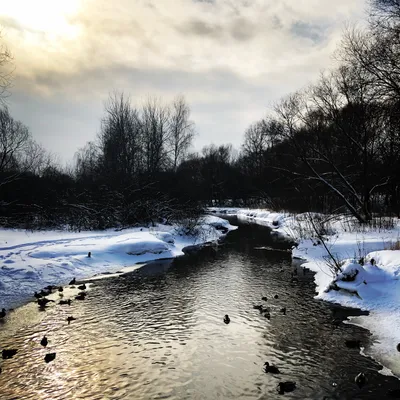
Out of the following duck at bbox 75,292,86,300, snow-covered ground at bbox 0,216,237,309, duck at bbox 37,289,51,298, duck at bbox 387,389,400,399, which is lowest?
duck at bbox 387,389,400,399

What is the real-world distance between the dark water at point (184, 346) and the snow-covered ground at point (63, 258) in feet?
5.49

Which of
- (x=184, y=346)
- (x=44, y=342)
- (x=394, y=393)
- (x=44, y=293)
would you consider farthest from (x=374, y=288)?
(x=44, y=293)

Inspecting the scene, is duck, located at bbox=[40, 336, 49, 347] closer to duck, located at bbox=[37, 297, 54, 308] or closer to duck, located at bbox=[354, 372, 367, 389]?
duck, located at bbox=[37, 297, 54, 308]

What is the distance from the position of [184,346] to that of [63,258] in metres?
8.61

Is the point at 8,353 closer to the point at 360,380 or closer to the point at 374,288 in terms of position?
the point at 360,380

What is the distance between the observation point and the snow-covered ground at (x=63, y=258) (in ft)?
36.0

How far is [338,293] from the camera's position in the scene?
32.8 ft

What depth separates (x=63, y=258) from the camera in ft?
45.5

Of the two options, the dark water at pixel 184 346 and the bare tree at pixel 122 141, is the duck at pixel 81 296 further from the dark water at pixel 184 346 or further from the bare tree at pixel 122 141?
the bare tree at pixel 122 141

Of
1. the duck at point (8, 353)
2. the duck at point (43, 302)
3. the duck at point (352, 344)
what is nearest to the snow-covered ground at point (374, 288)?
the duck at point (352, 344)

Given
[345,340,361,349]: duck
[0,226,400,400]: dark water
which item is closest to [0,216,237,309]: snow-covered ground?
[0,226,400,400]: dark water

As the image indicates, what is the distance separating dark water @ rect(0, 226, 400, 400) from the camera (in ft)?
17.6

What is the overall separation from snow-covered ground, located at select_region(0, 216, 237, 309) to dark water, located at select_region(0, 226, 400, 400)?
65.9 inches

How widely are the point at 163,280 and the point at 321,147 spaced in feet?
56.8
